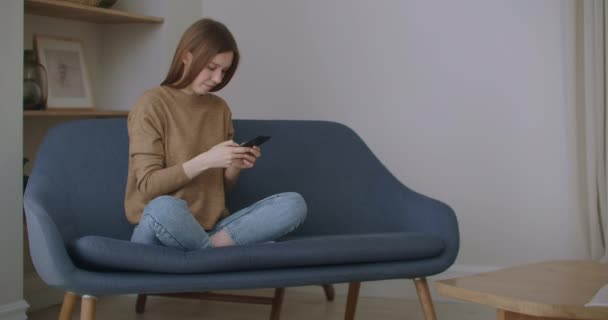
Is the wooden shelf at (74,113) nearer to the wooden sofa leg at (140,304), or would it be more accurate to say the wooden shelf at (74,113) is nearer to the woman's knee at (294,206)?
the wooden sofa leg at (140,304)

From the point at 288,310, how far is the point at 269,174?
657 millimetres

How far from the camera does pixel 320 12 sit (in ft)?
12.4

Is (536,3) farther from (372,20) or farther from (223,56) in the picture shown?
(223,56)

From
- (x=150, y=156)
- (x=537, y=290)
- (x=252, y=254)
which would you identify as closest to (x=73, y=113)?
(x=150, y=156)

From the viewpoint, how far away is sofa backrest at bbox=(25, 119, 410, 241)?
2658 millimetres

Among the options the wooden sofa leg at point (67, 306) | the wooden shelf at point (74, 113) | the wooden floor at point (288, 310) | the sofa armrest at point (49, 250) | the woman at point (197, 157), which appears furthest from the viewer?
the wooden floor at point (288, 310)

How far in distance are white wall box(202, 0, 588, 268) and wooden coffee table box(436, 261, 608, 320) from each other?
1.13 meters

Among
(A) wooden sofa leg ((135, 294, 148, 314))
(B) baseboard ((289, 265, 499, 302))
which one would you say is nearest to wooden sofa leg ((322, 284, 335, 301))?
(B) baseboard ((289, 265, 499, 302))

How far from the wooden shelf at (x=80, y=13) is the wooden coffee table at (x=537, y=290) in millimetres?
1791

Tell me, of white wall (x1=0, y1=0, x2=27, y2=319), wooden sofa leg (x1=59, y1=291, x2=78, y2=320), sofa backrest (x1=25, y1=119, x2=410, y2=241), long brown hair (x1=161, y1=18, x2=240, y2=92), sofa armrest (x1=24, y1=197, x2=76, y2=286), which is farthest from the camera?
white wall (x1=0, y1=0, x2=27, y2=319)

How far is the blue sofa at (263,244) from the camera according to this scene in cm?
222

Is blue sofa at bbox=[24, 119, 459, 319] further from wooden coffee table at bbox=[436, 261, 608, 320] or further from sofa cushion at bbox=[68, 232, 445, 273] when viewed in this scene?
wooden coffee table at bbox=[436, 261, 608, 320]

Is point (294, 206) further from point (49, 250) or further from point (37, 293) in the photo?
point (37, 293)

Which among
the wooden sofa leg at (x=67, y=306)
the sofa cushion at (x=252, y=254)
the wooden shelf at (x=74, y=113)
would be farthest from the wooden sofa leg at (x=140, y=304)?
the sofa cushion at (x=252, y=254)
